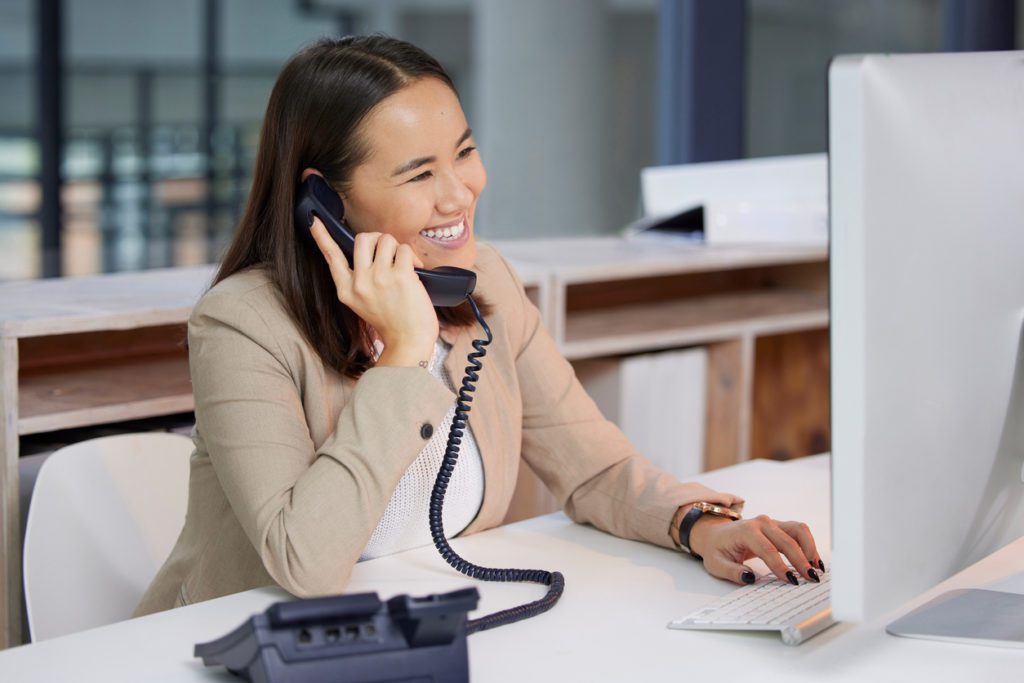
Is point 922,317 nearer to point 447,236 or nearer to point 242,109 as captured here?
point 447,236

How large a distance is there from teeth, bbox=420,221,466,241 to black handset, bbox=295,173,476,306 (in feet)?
0.13

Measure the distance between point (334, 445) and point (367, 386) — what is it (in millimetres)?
74

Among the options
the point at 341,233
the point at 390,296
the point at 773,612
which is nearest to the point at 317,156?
the point at 341,233

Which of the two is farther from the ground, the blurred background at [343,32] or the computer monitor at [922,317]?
the blurred background at [343,32]

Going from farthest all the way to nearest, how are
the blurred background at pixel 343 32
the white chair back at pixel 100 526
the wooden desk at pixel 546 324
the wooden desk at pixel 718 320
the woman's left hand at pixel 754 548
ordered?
the blurred background at pixel 343 32 < the wooden desk at pixel 718 320 < the wooden desk at pixel 546 324 < the white chair back at pixel 100 526 < the woman's left hand at pixel 754 548

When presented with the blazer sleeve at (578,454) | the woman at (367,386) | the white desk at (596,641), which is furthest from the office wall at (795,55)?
the white desk at (596,641)

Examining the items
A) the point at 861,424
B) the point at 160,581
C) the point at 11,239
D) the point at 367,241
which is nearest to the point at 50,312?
the point at 160,581

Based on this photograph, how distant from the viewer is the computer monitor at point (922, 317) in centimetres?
99

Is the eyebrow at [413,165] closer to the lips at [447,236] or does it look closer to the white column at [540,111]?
the lips at [447,236]

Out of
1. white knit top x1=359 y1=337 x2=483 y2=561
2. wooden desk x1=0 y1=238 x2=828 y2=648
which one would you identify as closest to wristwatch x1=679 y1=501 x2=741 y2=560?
white knit top x1=359 y1=337 x2=483 y2=561

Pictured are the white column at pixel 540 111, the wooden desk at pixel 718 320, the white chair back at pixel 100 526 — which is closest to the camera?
the white chair back at pixel 100 526

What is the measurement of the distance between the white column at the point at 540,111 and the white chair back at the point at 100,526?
2620 mm

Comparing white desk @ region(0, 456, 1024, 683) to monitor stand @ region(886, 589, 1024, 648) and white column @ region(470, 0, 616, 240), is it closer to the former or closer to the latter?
monitor stand @ region(886, 589, 1024, 648)

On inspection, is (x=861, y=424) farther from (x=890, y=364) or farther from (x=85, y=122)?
(x=85, y=122)
